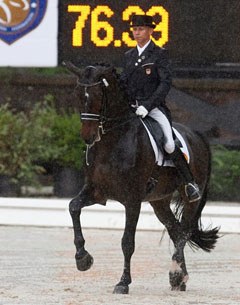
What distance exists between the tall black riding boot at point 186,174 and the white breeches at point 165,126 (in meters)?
0.08

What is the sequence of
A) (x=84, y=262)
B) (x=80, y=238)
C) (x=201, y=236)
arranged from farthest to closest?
(x=201, y=236) < (x=80, y=238) < (x=84, y=262)

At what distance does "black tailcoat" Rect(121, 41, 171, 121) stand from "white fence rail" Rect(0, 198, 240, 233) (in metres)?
4.94

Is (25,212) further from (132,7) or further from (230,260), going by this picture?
(230,260)

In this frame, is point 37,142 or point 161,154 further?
point 37,142

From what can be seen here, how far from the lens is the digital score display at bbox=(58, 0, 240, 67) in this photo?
14.1 m

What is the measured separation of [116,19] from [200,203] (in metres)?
3.73

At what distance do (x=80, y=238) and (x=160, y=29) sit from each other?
4907 millimetres

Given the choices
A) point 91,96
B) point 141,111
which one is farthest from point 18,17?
point 91,96

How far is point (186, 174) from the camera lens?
1038cm

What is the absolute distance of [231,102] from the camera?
50.7 feet

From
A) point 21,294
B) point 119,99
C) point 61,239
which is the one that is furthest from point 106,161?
point 61,239

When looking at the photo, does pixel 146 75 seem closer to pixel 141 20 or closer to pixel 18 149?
pixel 141 20

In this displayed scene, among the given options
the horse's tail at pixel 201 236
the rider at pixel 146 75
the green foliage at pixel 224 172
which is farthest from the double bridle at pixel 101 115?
the green foliage at pixel 224 172

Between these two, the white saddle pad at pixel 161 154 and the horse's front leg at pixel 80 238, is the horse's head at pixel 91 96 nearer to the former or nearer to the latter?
the horse's front leg at pixel 80 238
